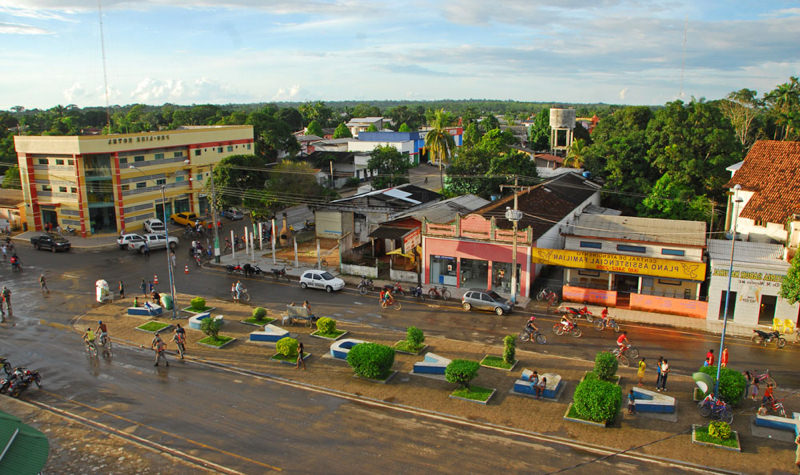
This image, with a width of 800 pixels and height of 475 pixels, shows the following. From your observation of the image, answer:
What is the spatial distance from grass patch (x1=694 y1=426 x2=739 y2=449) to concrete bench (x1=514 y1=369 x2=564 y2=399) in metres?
5.19

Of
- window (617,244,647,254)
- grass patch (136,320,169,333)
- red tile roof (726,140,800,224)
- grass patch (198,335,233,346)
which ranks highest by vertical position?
red tile roof (726,140,800,224)

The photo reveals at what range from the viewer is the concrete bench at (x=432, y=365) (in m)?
24.6

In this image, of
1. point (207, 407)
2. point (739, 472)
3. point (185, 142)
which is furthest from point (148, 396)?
point (185, 142)

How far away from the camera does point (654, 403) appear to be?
2100cm

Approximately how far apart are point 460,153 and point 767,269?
3890cm

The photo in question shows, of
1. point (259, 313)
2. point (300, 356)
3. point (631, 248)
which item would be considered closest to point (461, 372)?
point (300, 356)

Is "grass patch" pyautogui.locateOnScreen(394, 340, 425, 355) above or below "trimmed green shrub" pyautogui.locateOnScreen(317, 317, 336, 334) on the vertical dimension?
below

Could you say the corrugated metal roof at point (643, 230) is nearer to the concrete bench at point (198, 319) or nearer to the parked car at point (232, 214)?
the concrete bench at point (198, 319)

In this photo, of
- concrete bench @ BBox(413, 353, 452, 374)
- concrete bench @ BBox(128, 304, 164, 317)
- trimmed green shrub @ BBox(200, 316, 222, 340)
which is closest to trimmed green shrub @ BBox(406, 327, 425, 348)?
concrete bench @ BBox(413, 353, 452, 374)

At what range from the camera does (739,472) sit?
17250mm

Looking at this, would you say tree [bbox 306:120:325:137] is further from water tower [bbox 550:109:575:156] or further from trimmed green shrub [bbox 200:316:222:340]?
trimmed green shrub [bbox 200:316:222:340]

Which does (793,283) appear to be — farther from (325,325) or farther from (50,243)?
→ (50,243)

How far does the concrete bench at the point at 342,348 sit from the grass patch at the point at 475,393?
596 centimetres

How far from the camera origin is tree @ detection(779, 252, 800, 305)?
27.5m
